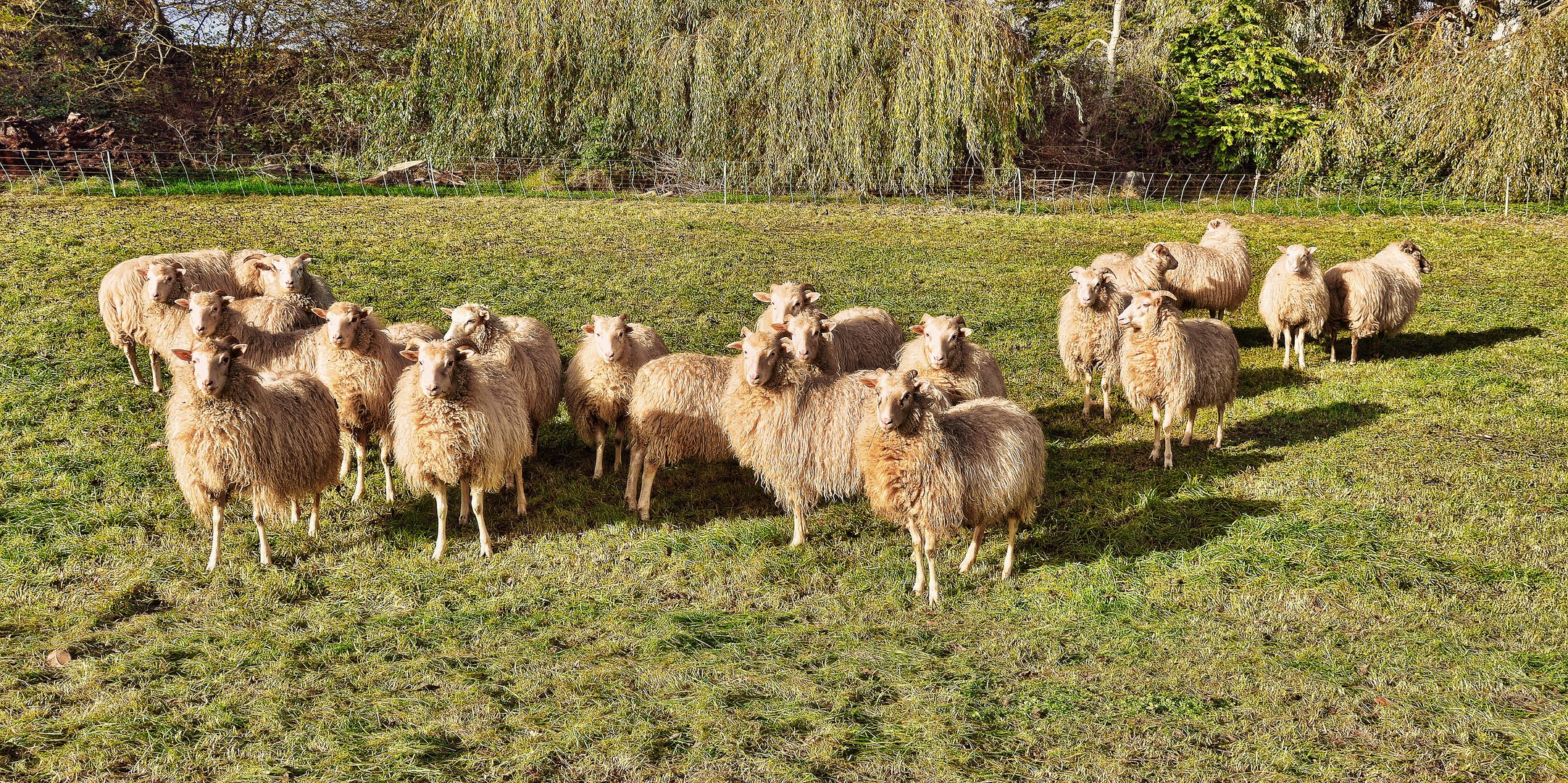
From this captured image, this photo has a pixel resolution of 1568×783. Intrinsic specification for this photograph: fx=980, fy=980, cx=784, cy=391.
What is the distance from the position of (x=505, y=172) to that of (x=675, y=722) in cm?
1958

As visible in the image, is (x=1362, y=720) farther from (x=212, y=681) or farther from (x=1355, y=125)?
(x=1355, y=125)

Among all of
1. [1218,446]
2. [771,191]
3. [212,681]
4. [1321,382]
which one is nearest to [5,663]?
[212,681]

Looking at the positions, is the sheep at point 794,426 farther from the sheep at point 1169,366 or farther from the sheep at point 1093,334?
the sheep at point 1093,334

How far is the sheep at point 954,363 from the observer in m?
7.95

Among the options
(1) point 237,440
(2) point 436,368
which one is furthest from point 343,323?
(2) point 436,368

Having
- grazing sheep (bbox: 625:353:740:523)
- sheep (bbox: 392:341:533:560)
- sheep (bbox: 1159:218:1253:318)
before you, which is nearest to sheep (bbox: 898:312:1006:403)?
grazing sheep (bbox: 625:353:740:523)

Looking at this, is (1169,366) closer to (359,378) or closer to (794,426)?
(794,426)

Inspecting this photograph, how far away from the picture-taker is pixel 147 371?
10312mm

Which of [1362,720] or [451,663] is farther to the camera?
[451,663]

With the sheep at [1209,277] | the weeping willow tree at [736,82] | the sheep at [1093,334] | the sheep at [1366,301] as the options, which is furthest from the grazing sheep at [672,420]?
the weeping willow tree at [736,82]

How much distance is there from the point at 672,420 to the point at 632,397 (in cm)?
51

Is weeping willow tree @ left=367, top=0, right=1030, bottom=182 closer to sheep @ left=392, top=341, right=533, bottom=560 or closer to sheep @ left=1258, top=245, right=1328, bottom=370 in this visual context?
sheep @ left=1258, top=245, right=1328, bottom=370

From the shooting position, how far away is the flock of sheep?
6473 millimetres

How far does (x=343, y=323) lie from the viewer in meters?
7.73
